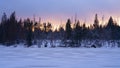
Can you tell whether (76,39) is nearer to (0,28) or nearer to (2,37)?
(2,37)

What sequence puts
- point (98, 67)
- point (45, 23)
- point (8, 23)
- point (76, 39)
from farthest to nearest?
point (45, 23) → point (8, 23) → point (76, 39) → point (98, 67)

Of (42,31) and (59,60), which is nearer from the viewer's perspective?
(59,60)

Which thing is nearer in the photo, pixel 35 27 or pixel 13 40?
pixel 13 40

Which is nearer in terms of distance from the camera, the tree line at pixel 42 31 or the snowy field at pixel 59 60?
the snowy field at pixel 59 60

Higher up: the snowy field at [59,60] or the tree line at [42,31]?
the tree line at [42,31]

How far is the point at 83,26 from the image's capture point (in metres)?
73.5

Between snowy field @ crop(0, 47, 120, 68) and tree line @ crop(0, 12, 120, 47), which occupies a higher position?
tree line @ crop(0, 12, 120, 47)

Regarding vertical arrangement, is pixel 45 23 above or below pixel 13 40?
above

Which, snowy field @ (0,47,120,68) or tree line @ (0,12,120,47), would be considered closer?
snowy field @ (0,47,120,68)

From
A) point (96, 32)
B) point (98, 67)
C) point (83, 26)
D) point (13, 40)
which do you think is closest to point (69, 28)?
point (83, 26)

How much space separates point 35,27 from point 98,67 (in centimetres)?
6364

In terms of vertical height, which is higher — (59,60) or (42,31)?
(42,31)

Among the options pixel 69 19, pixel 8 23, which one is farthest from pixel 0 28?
pixel 69 19

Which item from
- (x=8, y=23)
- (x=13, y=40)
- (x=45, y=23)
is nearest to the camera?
(x=13, y=40)
